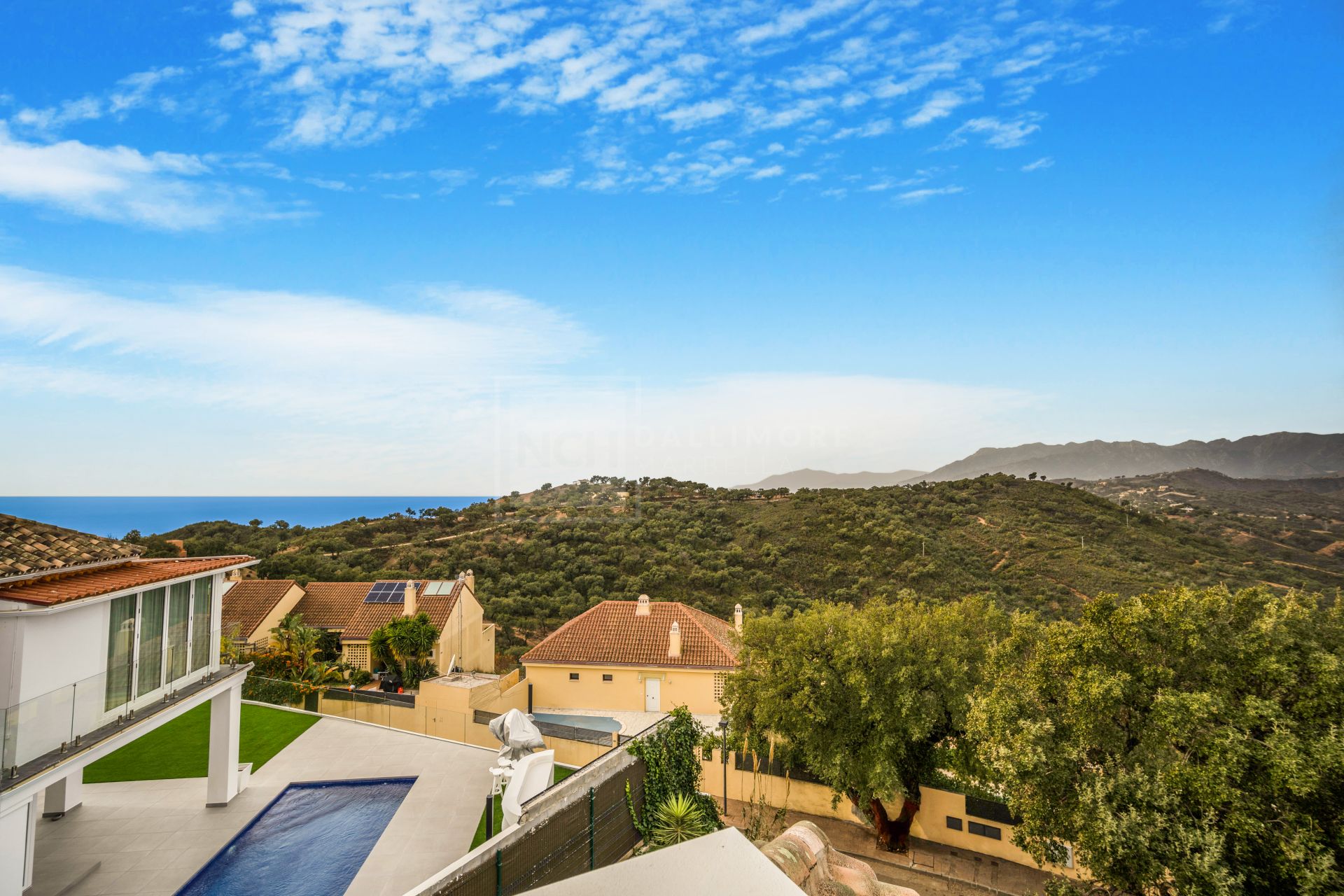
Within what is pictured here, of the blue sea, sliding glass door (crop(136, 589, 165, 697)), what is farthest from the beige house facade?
sliding glass door (crop(136, 589, 165, 697))

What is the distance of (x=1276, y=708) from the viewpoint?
27.4ft

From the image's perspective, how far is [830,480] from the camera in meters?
59.4

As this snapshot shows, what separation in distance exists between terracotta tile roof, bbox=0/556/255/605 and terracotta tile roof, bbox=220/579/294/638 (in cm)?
1334

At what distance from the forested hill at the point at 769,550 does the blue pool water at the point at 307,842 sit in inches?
695

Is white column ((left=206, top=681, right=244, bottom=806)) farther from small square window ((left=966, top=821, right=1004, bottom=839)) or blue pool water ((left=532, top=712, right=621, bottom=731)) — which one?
small square window ((left=966, top=821, right=1004, bottom=839))

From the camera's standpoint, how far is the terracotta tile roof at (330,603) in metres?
25.4

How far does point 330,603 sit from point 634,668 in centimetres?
1369

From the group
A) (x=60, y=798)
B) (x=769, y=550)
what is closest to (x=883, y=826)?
(x=60, y=798)

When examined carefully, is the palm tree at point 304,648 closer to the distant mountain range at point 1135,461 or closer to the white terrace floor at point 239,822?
the white terrace floor at point 239,822

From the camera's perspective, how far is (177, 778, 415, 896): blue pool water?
31.9 feet

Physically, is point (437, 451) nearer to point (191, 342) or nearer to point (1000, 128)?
point (191, 342)

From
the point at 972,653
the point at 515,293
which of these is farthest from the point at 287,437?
the point at 972,653

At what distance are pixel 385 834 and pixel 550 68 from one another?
20214mm

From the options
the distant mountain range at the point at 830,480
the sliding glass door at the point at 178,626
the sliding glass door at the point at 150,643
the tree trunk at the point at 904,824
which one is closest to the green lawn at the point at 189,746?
the sliding glass door at the point at 178,626
